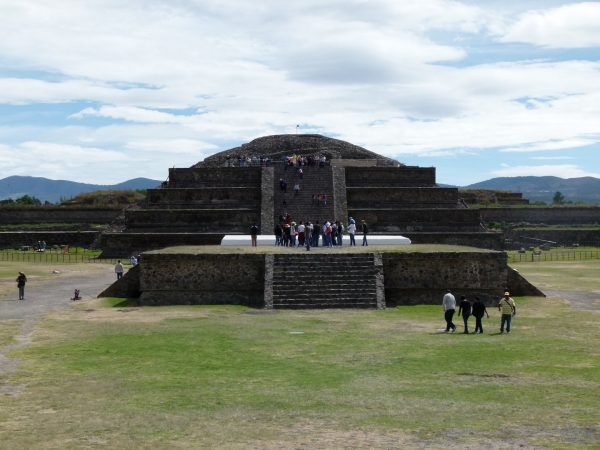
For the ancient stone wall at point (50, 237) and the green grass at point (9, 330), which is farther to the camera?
the ancient stone wall at point (50, 237)

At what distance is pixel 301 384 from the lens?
11047 mm

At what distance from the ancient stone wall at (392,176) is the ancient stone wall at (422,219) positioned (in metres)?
4.81

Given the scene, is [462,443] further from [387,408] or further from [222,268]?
[222,268]

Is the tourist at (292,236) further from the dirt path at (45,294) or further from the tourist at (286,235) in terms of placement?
the dirt path at (45,294)

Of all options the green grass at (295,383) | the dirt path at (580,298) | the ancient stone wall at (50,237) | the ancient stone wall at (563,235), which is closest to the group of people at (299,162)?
the ancient stone wall at (50,237)

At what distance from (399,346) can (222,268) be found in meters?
7.77

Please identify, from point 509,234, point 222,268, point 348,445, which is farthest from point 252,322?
point 509,234

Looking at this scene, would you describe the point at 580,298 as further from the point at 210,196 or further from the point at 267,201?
the point at 210,196

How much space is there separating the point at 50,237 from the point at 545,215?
109 feet

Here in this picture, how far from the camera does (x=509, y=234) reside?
161 ft

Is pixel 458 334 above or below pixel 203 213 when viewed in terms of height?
below

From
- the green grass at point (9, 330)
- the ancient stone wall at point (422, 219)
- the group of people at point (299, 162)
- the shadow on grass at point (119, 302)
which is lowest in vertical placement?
the green grass at point (9, 330)

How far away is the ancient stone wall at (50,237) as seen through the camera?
156 feet

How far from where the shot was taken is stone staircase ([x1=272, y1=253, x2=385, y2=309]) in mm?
19422
